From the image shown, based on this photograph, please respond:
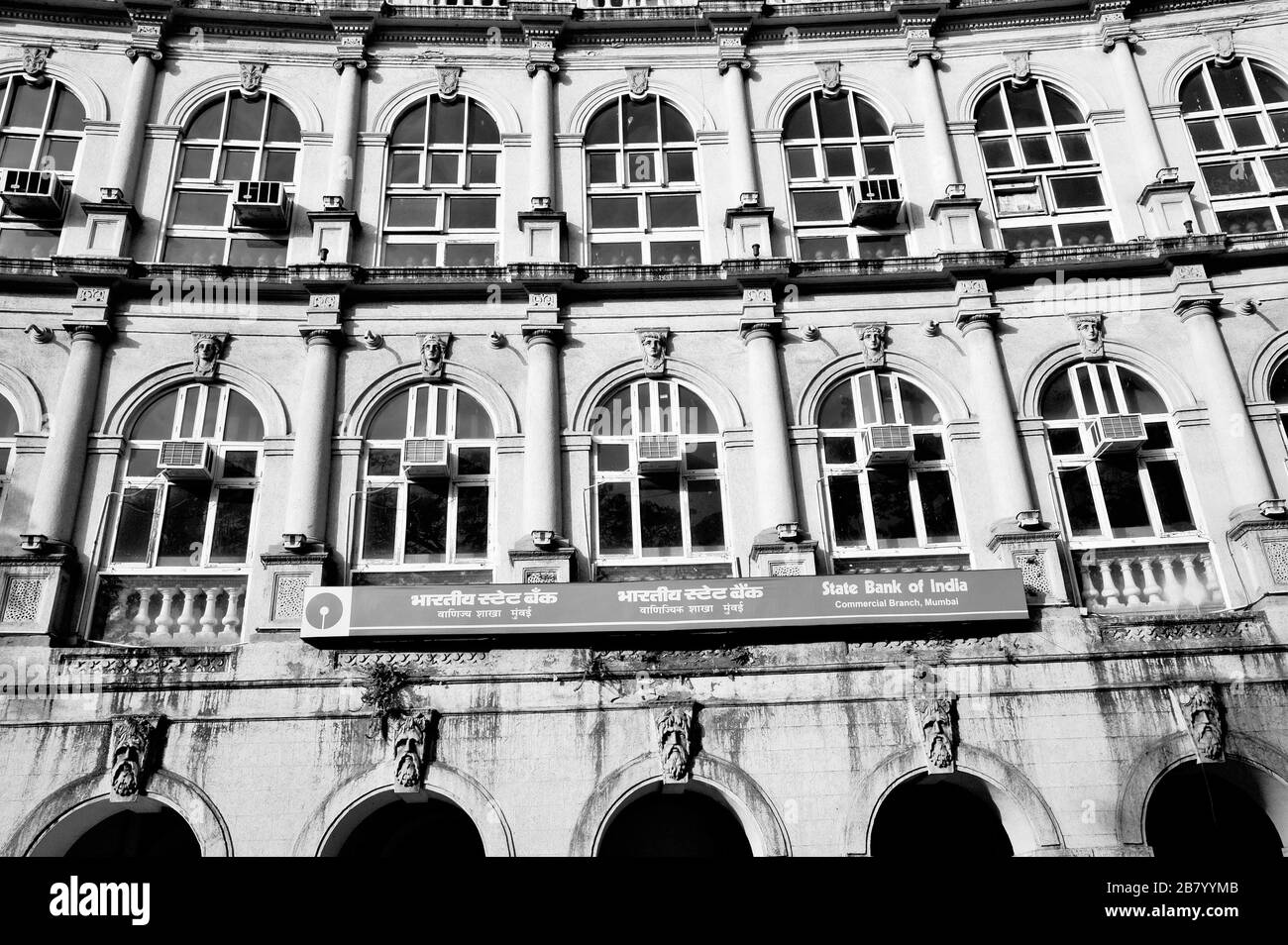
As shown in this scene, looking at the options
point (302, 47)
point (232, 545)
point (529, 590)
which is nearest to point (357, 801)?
point (529, 590)

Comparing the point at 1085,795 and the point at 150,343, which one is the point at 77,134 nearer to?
the point at 150,343

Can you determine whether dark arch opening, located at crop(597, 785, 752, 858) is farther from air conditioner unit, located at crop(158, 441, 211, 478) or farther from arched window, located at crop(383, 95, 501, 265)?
arched window, located at crop(383, 95, 501, 265)

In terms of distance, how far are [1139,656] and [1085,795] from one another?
168 cm

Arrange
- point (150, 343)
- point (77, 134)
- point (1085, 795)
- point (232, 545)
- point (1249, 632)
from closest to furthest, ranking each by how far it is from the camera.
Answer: point (1085, 795) → point (1249, 632) → point (232, 545) → point (150, 343) → point (77, 134)

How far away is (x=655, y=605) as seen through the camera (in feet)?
38.0

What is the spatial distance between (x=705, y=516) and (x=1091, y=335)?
18.9ft

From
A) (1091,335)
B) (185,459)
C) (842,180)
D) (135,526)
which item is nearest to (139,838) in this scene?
(135,526)

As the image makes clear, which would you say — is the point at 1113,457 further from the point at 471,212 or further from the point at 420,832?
the point at 420,832

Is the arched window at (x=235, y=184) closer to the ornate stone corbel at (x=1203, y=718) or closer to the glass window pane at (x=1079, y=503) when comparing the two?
the glass window pane at (x=1079, y=503)

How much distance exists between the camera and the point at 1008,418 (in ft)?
43.0

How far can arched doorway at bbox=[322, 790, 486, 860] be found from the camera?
12.3 metres

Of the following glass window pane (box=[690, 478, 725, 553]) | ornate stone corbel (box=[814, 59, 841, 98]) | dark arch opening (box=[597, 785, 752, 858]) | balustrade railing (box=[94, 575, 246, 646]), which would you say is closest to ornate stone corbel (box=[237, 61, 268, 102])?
balustrade railing (box=[94, 575, 246, 646])

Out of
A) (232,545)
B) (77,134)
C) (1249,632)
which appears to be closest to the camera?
(1249,632)
